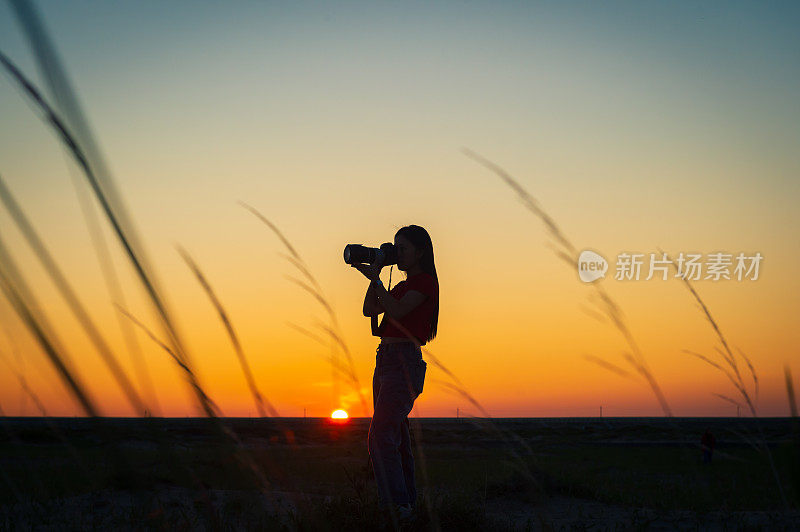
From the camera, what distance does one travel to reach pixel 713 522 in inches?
181

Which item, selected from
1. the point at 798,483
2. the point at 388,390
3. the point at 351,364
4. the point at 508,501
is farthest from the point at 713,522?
the point at 798,483

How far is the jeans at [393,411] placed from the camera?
3.62 m

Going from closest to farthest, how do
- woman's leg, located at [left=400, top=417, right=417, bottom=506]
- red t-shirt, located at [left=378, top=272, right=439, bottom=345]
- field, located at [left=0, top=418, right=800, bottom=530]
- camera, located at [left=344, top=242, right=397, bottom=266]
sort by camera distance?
field, located at [left=0, top=418, right=800, bottom=530] < camera, located at [left=344, top=242, right=397, bottom=266] < red t-shirt, located at [left=378, top=272, right=439, bottom=345] < woman's leg, located at [left=400, top=417, right=417, bottom=506]

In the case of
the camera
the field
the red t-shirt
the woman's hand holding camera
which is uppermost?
the camera

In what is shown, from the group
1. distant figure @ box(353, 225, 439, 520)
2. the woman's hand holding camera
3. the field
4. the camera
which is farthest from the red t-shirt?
the field

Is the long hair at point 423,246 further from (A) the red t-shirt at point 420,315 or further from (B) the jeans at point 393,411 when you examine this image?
(B) the jeans at point 393,411

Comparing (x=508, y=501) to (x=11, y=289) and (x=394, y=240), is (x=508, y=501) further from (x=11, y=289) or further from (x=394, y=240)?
(x=11, y=289)

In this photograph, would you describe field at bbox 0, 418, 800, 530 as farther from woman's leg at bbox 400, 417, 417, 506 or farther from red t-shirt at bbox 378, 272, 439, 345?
red t-shirt at bbox 378, 272, 439, 345

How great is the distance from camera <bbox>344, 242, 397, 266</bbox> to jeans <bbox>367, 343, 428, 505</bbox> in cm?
51

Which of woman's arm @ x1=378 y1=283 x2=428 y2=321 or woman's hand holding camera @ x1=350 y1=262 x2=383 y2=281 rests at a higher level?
woman's hand holding camera @ x1=350 y1=262 x2=383 y2=281

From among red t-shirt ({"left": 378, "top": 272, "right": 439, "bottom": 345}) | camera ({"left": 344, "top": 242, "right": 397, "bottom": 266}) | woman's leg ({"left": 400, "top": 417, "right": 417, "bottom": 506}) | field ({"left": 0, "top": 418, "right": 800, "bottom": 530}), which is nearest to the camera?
field ({"left": 0, "top": 418, "right": 800, "bottom": 530})

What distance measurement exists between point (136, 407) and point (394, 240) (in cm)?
349

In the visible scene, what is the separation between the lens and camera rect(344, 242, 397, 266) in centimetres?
355

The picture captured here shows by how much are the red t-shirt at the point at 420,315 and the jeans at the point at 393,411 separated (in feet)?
0.28
